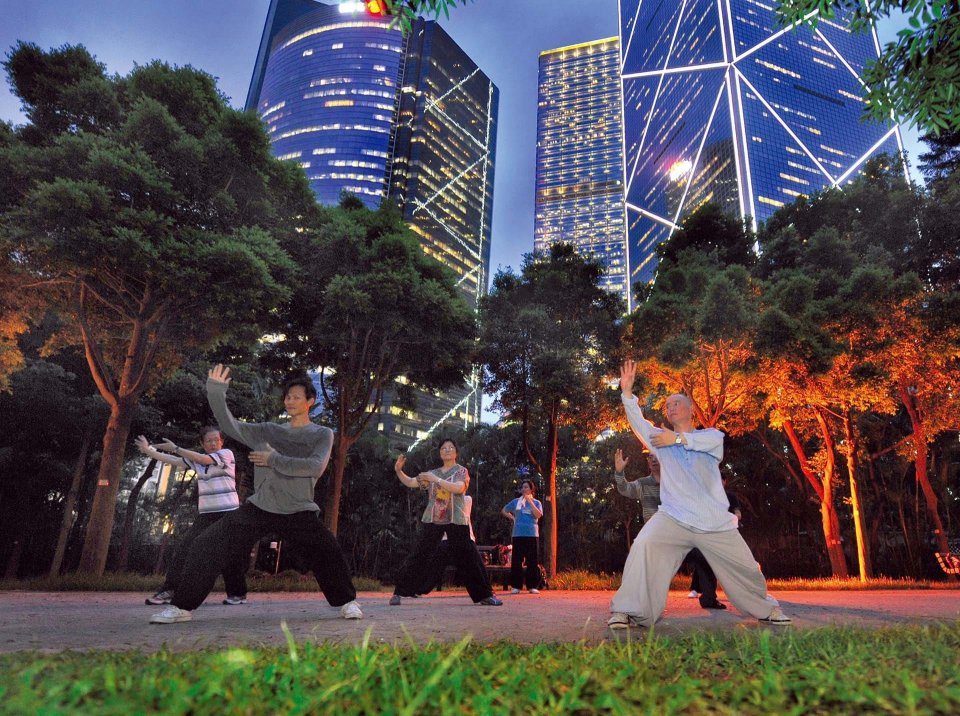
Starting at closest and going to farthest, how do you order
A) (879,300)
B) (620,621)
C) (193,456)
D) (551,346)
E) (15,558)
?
(620,621) → (193,456) → (879,300) → (551,346) → (15,558)

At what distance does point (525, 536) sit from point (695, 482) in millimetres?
6879

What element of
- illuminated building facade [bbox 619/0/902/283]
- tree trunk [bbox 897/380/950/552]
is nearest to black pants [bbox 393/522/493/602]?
tree trunk [bbox 897/380/950/552]

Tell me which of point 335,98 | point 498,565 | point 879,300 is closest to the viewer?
point 879,300

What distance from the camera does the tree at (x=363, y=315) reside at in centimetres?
1545

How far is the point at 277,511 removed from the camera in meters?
4.61

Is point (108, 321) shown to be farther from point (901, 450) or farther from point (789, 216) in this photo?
point (901, 450)

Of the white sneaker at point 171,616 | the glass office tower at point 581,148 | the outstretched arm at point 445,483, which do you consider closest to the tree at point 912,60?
the outstretched arm at point 445,483

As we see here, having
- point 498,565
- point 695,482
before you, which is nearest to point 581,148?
point 498,565

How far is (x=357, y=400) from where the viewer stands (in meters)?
17.6

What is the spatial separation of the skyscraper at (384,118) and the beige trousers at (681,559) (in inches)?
3657

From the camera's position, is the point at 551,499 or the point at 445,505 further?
the point at 551,499

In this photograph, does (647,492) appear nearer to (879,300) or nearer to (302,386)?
(302,386)

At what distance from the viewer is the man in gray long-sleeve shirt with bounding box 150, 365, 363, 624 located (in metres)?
4.29

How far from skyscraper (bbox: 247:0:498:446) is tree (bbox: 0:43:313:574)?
278ft
